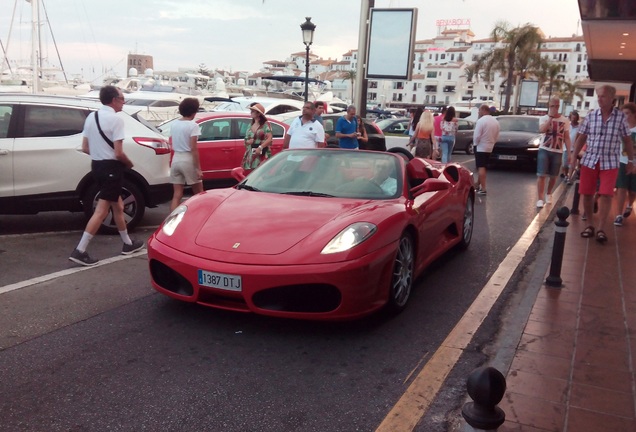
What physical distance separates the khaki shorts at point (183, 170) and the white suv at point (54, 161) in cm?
38

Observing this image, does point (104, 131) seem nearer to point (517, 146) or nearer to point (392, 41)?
point (392, 41)

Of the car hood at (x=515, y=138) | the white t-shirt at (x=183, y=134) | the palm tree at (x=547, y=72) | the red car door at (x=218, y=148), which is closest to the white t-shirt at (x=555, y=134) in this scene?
the red car door at (x=218, y=148)

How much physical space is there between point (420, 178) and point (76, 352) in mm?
3211

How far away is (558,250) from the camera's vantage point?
530 centimetres

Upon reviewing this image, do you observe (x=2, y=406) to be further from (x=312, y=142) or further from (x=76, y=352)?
(x=312, y=142)

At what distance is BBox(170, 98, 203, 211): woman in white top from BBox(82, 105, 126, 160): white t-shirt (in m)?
1.32

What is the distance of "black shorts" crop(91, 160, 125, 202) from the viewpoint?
5.86m

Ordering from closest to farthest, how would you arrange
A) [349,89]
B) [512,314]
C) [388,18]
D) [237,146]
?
[512,314], [237,146], [388,18], [349,89]

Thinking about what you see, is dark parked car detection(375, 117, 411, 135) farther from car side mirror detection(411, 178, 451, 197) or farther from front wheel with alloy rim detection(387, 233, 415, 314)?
front wheel with alloy rim detection(387, 233, 415, 314)

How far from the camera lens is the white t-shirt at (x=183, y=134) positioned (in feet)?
23.4

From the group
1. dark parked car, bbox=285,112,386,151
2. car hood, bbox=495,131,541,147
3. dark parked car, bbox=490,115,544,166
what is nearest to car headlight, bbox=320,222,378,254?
dark parked car, bbox=285,112,386,151

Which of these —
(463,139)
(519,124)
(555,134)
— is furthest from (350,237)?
(463,139)

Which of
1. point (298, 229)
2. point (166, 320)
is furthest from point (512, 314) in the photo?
point (166, 320)

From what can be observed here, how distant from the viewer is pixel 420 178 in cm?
544
